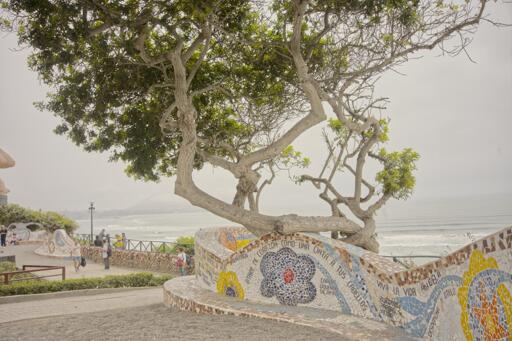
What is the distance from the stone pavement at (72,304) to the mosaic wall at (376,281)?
7.31 ft

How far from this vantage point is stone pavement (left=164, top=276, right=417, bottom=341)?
6.08 meters

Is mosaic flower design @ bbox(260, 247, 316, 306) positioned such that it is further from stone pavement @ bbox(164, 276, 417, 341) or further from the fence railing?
the fence railing

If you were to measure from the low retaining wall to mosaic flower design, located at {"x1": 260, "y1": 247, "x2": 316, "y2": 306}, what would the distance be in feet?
32.9

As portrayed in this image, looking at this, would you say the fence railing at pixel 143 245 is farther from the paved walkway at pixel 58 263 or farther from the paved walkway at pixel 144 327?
the paved walkway at pixel 144 327

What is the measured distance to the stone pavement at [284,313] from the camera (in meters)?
6.08

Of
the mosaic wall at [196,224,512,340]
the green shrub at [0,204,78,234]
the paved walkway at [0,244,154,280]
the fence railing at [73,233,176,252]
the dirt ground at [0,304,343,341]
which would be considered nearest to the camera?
the mosaic wall at [196,224,512,340]

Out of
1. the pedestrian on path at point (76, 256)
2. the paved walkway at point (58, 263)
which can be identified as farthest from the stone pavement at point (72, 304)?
the pedestrian on path at point (76, 256)

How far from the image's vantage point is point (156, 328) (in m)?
7.17

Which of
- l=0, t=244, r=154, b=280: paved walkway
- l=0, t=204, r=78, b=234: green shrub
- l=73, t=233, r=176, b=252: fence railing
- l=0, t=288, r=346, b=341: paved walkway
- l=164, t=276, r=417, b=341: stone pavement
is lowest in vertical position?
l=0, t=244, r=154, b=280: paved walkway

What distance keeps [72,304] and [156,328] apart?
491cm

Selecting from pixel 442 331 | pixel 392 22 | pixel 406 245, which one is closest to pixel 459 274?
pixel 442 331

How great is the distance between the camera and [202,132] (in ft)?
41.4

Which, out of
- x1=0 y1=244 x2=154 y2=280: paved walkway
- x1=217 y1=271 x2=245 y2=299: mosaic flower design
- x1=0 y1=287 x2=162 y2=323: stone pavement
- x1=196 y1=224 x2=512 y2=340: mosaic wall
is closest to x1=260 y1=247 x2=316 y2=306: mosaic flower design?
x1=196 y1=224 x2=512 y2=340: mosaic wall

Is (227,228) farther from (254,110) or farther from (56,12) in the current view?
(56,12)
